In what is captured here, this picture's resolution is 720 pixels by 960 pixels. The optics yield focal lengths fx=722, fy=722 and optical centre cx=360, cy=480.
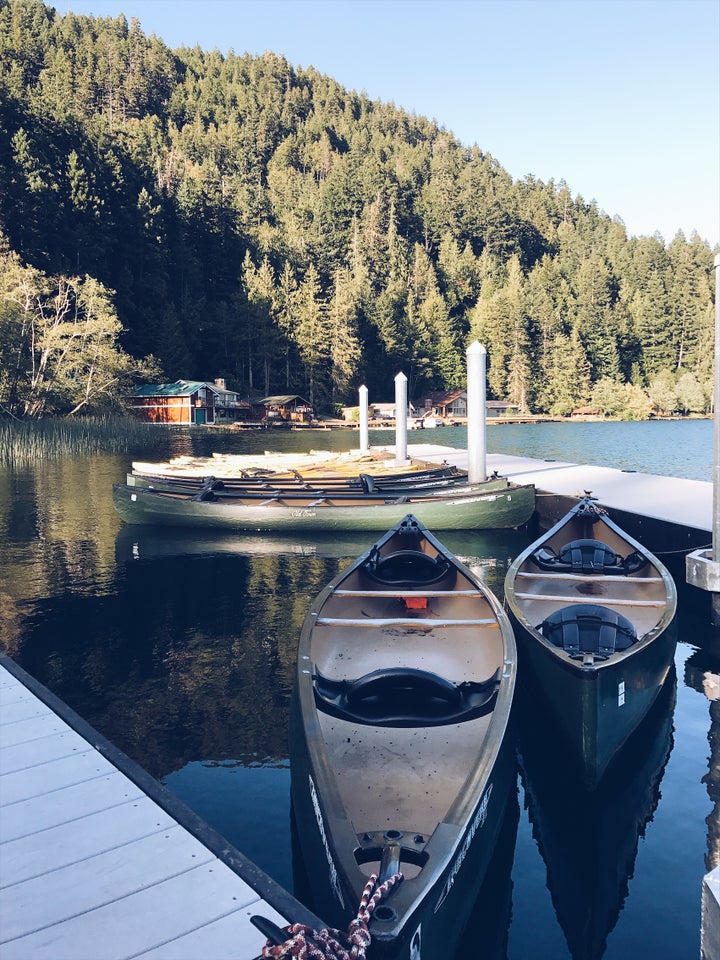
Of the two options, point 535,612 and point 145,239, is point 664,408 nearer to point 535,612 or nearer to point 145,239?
point 145,239

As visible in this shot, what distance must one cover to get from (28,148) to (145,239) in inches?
665

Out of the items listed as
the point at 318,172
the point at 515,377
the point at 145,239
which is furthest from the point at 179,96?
the point at 515,377

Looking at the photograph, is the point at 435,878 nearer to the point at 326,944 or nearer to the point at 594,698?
the point at 326,944

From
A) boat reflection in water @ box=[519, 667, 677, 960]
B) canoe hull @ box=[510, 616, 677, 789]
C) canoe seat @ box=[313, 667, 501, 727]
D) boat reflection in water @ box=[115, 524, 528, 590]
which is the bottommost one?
boat reflection in water @ box=[519, 667, 677, 960]

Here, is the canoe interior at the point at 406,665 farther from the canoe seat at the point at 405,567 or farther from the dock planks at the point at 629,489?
the dock planks at the point at 629,489

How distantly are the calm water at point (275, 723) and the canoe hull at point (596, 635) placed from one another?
2.04 ft

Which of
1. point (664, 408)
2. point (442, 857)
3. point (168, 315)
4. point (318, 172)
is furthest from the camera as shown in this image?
point (318, 172)

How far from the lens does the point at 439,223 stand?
139 m

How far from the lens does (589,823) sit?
6090 mm

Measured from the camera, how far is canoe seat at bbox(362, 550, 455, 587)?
9.23m

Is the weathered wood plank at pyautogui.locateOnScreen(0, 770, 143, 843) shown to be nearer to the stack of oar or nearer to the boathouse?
the stack of oar

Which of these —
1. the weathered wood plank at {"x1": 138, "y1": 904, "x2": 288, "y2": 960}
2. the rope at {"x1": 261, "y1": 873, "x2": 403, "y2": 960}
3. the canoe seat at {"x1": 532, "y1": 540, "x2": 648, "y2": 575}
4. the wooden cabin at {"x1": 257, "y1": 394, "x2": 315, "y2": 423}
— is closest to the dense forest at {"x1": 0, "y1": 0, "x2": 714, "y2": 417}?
the wooden cabin at {"x1": 257, "y1": 394, "x2": 315, "y2": 423}

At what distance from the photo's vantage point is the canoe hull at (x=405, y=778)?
11.0ft

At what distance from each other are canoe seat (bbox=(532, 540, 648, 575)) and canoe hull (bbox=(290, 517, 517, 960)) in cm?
284
